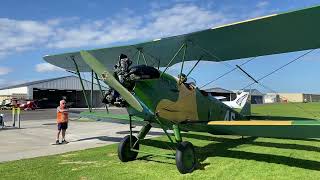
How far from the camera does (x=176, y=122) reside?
26.6 ft

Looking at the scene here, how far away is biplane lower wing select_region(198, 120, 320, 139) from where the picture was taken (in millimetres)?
6938

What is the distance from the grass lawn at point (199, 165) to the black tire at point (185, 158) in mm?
149

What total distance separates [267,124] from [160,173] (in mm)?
2381

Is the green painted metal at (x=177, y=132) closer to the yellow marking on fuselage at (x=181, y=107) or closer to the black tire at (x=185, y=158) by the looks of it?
the yellow marking on fuselage at (x=181, y=107)

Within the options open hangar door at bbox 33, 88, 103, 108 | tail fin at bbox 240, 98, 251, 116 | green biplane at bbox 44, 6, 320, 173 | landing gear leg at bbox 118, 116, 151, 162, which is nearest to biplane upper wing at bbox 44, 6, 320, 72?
green biplane at bbox 44, 6, 320, 173

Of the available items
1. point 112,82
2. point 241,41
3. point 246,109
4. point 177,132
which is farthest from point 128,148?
point 246,109

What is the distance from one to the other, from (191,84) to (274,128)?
2.38m

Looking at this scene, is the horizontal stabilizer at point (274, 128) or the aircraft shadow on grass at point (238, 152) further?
the aircraft shadow on grass at point (238, 152)

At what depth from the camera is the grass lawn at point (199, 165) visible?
7074mm

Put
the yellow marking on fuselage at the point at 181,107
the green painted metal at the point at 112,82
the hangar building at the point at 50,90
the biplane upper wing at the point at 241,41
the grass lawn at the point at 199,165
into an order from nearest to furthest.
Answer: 1. the green painted metal at the point at 112,82
2. the grass lawn at the point at 199,165
3. the biplane upper wing at the point at 241,41
4. the yellow marking on fuselage at the point at 181,107
5. the hangar building at the point at 50,90

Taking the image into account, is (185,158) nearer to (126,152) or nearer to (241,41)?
(126,152)

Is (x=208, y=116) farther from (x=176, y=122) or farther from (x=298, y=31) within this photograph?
(x=298, y=31)

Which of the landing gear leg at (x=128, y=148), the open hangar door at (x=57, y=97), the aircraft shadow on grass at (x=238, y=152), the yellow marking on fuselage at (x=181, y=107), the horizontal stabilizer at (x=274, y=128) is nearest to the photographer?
the horizontal stabilizer at (x=274, y=128)

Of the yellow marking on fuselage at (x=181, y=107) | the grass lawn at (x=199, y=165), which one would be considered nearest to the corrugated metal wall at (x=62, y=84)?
the grass lawn at (x=199, y=165)
